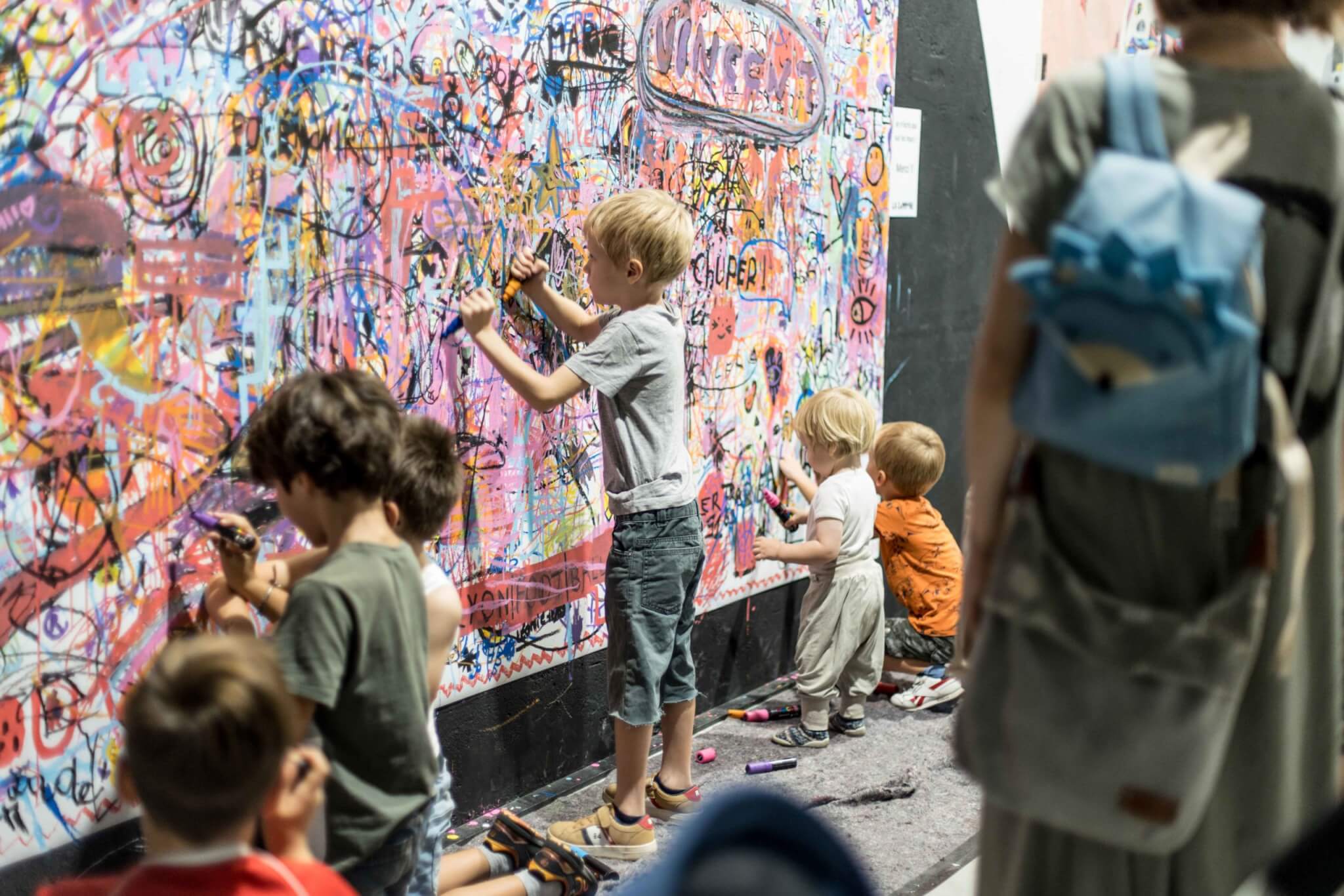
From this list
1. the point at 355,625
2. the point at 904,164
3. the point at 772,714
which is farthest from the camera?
the point at 904,164

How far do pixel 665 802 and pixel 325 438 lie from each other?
211 cm

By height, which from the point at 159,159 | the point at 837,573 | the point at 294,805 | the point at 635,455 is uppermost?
the point at 159,159

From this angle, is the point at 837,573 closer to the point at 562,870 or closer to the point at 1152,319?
the point at 562,870

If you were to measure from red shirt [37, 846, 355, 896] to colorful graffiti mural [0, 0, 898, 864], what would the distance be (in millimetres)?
970

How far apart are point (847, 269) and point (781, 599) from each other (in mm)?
1422

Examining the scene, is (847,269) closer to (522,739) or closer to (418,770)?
(522,739)

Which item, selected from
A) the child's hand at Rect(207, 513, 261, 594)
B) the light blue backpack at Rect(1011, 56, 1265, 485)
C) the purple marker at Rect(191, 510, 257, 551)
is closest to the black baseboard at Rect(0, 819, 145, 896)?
the child's hand at Rect(207, 513, 261, 594)

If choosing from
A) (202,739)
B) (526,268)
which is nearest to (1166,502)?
(202,739)

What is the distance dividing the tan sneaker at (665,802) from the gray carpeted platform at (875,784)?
0.05 meters

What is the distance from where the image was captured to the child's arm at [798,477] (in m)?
5.18

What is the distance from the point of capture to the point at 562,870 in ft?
11.2

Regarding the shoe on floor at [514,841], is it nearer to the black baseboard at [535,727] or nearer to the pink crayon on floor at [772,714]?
the black baseboard at [535,727]

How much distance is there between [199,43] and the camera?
2898 millimetres

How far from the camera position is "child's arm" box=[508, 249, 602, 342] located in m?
3.83
